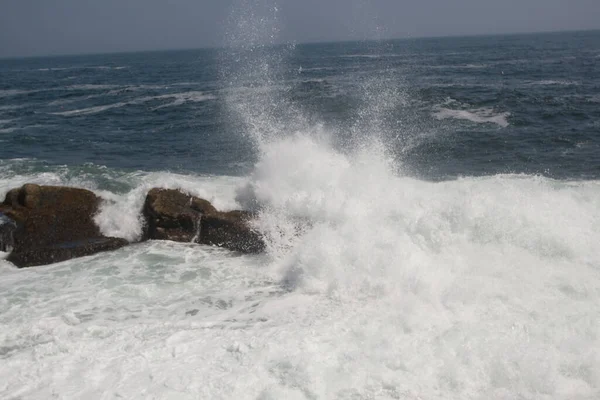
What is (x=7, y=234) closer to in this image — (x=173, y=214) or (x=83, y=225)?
(x=83, y=225)

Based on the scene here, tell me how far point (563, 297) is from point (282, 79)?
32.4 m

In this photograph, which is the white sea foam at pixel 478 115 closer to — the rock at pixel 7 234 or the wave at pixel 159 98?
the wave at pixel 159 98

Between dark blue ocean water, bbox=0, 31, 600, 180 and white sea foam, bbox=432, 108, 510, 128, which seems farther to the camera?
white sea foam, bbox=432, 108, 510, 128

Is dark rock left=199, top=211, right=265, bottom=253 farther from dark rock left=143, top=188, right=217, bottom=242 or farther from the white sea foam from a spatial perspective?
the white sea foam

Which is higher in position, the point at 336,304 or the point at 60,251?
the point at 60,251

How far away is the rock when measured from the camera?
383 inches

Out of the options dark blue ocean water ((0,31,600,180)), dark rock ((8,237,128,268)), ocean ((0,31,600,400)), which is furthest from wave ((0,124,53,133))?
dark rock ((8,237,128,268))

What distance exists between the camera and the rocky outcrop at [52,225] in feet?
31.0

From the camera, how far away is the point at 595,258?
8367mm

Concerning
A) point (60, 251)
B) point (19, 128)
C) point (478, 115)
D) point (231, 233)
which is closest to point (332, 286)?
point (231, 233)

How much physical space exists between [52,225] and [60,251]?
0.88m

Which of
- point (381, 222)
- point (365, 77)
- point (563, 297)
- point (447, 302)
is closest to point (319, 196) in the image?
point (381, 222)

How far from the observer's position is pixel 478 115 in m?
22.1

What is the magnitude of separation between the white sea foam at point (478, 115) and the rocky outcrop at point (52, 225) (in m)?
15.6
